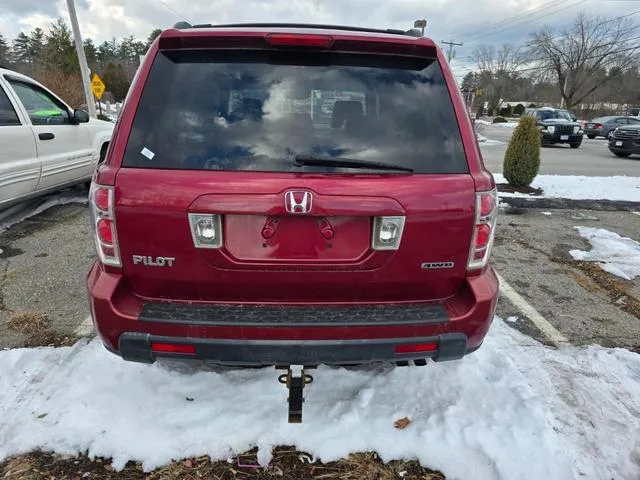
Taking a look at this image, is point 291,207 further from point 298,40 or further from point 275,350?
point 298,40

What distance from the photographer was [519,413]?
2.51m

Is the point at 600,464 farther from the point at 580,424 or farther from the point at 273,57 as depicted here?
the point at 273,57

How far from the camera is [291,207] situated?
6.09ft

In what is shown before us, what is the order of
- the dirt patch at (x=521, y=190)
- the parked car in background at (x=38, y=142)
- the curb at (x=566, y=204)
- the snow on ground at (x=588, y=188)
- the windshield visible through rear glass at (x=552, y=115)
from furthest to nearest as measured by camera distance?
the windshield visible through rear glass at (x=552, y=115)
the dirt patch at (x=521, y=190)
the snow on ground at (x=588, y=188)
the curb at (x=566, y=204)
the parked car in background at (x=38, y=142)

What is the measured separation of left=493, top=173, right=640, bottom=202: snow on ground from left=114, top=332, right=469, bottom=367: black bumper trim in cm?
695

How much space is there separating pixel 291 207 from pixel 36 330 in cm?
264

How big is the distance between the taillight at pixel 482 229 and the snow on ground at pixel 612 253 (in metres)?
A: 3.56

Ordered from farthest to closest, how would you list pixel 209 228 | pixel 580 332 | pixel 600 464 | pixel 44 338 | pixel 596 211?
pixel 596 211 < pixel 580 332 < pixel 44 338 < pixel 600 464 < pixel 209 228

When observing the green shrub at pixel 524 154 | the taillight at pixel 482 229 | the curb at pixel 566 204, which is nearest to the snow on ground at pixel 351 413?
the taillight at pixel 482 229

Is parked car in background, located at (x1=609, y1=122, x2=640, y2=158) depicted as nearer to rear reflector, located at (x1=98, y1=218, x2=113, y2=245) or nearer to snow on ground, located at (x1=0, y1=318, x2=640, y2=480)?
snow on ground, located at (x1=0, y1=318, x2=640, y2=480)

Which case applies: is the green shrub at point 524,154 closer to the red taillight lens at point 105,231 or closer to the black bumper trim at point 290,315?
the black bumper trim at point 290,315

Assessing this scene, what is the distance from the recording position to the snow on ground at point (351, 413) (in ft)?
7.42

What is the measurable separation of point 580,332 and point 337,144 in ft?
9.21

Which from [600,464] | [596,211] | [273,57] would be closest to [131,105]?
[273,57]
